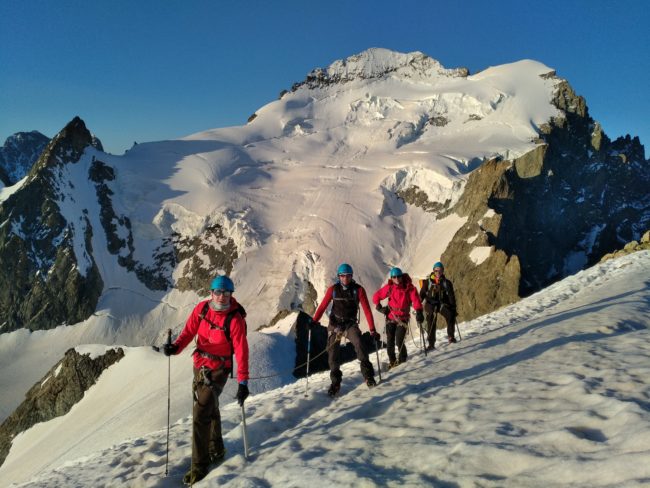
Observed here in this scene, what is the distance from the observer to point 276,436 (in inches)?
324

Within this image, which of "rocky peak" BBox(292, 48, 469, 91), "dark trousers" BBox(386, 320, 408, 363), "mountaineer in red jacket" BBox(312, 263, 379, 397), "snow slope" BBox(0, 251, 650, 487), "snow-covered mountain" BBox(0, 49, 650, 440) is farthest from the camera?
"rocky peak" BBox(292, 48, 469, 91)

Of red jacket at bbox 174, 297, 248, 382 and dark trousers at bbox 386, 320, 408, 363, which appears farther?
dark trousers at bbox 386, 320, 408, 363

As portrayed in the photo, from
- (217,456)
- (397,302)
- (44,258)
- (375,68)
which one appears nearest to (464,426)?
(217,456)

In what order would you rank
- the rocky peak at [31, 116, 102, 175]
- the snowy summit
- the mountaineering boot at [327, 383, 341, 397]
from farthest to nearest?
the rocky peak at [31, 116, 102, 175], the mountaineering boot at [327, 383, 341, 397], the snowy summit

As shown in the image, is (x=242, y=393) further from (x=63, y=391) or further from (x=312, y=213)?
(x=312, y=213)

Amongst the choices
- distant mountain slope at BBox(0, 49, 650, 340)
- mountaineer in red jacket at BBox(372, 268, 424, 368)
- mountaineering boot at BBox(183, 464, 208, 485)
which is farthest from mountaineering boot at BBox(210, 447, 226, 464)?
distant mountain slope at BBox(0, 49, 650, 340)

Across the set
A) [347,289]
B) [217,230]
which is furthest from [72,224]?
[347,289]

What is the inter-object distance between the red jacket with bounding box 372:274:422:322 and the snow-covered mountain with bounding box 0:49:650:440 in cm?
4200

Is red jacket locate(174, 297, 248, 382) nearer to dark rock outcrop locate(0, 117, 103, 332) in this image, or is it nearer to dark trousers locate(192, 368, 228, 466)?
dark trousers locate(192, 368, 228, 466)

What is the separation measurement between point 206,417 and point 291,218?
249 feet

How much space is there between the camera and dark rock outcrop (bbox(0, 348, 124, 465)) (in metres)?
27.4

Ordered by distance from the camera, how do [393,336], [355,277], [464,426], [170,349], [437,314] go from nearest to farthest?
[464,426], [170,349], [393,336], [437,314], [355,277]

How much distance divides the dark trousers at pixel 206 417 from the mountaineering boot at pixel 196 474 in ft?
0.28

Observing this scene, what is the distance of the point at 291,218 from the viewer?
270ft
